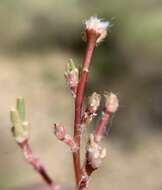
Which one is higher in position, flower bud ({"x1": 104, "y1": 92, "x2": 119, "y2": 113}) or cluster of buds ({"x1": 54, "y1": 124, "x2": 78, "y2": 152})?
flower bud ({"x1": 104, "y1": 92, "x2": 119, "y2": 113})

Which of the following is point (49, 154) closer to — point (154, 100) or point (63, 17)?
point (154, 100)

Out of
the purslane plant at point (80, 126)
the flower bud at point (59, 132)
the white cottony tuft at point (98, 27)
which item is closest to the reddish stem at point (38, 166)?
the purslane plant at point (80, 126)

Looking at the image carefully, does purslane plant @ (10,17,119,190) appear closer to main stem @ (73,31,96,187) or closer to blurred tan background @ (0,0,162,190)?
main stem @ (73,31,96,187)

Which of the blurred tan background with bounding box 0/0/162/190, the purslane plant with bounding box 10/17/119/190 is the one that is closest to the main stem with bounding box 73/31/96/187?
the purslane plant with bounding box 10/17/119/190

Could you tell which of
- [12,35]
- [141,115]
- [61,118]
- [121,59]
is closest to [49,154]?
[61,118]

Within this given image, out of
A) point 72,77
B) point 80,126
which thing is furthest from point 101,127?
point 72,77

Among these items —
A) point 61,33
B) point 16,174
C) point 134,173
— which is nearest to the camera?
point 16,174

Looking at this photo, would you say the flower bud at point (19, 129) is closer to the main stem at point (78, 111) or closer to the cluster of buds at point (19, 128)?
the cluster of buds at point (19, 128)

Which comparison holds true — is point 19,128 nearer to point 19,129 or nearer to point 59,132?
point 19,129
